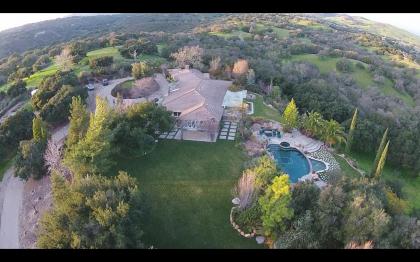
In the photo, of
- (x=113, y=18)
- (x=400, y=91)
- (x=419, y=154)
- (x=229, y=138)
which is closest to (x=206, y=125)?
(x=229, y=138)

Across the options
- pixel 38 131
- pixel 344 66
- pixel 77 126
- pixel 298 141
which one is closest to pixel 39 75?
pixel 38 131

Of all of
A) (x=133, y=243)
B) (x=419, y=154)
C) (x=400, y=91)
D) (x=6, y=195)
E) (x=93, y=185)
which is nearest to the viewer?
(x=133, y=243)

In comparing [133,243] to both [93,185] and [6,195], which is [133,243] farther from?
[6,195]

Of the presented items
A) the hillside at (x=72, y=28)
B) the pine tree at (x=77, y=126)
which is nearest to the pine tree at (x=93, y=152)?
the pine tree at (x=77, y=126)

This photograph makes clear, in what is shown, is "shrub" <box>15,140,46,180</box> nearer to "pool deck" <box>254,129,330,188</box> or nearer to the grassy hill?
"pool deck" <box>254,129,330,188</box>

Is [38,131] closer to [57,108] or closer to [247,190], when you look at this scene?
[57,108]

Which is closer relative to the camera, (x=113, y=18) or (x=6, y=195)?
(x=6, y=195)

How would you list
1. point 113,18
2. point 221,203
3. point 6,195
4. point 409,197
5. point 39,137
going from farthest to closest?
1. point 113,18
2. point 409,197
3. point 39,137
4. point 6,195
5. point 221,203

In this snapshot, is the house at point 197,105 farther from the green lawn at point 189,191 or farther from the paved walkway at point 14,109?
the paved walkway at point 14,109
